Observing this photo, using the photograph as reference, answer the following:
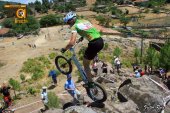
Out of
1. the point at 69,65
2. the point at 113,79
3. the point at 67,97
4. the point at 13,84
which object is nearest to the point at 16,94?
the point at 13,84

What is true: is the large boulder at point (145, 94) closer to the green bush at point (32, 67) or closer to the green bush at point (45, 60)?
the green bush at point (32, 67)

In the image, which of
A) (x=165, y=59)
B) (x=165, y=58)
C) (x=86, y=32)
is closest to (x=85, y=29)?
(x=86, y=32)

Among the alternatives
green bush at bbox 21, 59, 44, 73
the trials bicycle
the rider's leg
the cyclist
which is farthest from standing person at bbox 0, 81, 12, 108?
green bush at bbox 21, 59, 44, 73

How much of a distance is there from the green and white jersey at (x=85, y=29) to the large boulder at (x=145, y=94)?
3.31m

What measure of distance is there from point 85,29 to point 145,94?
3.70m

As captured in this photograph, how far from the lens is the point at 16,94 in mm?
26656

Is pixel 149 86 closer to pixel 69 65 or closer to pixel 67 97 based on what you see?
pixel 69 65

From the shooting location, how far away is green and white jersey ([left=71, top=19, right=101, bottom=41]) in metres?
9.13

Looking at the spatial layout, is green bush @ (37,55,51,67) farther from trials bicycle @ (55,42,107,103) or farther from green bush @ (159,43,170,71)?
trials bicycle @ (55,42,107,103)

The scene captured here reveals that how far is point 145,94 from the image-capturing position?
37.7 ft

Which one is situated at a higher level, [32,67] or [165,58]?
[165,58]

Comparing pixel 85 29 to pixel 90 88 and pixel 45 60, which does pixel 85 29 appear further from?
pixel 45 60

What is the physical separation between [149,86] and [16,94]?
16.2m

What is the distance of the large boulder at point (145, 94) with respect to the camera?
1099 cm
